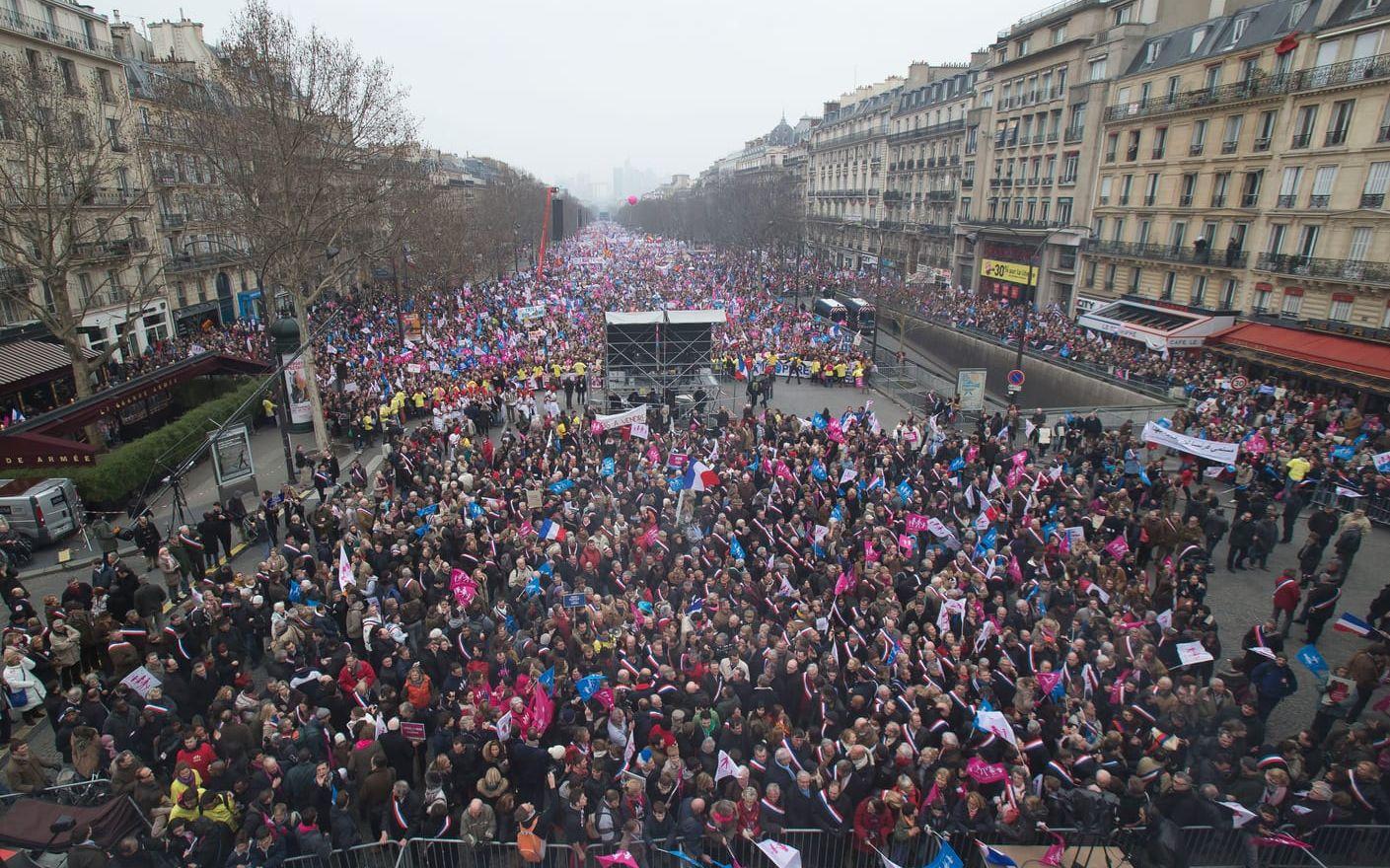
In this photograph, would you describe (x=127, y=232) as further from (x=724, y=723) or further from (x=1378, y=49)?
(x=1378, y=49)

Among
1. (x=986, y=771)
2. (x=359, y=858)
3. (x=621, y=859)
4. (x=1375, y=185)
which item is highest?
(x=1375, y=185)

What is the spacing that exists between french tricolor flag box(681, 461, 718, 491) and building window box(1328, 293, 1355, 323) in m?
27.1

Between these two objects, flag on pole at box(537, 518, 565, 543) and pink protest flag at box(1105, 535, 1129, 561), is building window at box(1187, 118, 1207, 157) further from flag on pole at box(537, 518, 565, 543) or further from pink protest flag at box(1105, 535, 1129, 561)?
flag on pole at box(537, 518, 565, 543)

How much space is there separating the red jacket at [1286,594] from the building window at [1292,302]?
2402cm

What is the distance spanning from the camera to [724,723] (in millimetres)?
8422

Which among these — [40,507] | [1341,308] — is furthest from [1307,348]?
[40,507]

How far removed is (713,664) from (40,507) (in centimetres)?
→ 1693

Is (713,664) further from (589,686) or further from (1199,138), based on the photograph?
(1199,138)

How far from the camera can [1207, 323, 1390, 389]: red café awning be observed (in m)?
24.4

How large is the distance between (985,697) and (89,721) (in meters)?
10.5

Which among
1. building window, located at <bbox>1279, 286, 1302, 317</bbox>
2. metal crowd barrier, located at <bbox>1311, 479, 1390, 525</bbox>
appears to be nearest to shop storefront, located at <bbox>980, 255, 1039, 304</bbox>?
building window, located at <bbox>1279, 286, 1302, 317</bbox>

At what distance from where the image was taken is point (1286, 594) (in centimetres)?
1154

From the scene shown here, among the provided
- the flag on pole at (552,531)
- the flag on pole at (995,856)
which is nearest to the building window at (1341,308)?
the flag on pole at (995,856)

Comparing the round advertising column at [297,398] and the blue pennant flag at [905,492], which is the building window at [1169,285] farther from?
the round advertising column at [297,398]
